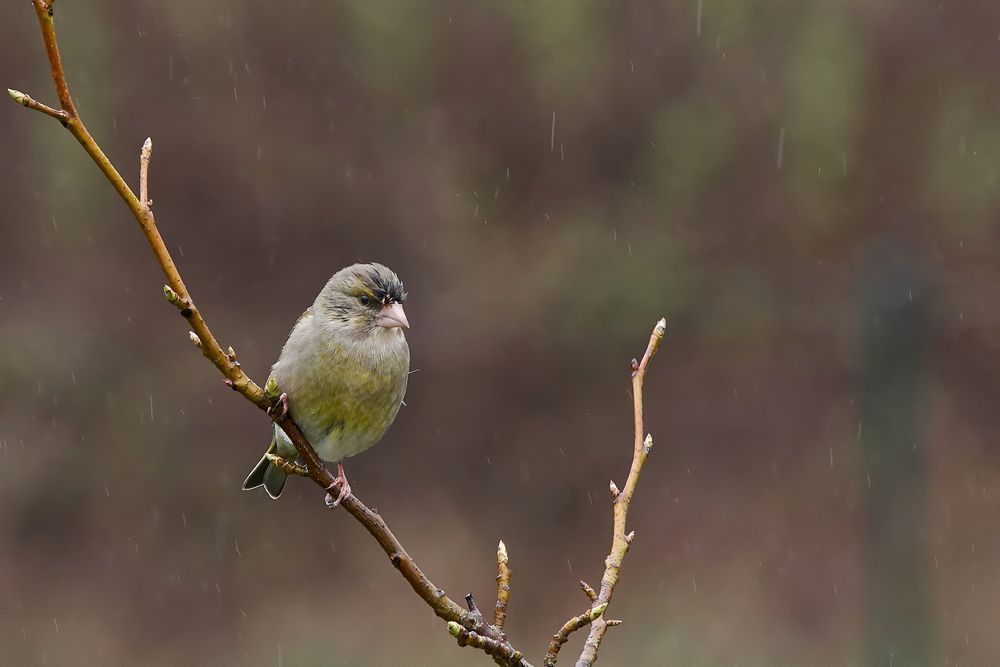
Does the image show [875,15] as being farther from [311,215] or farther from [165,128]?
[165,128]

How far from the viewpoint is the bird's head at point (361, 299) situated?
4047 millimetres

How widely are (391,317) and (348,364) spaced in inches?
7.8

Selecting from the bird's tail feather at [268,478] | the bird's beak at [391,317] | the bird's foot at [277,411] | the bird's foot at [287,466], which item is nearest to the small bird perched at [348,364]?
the bird's beak at [391,317]

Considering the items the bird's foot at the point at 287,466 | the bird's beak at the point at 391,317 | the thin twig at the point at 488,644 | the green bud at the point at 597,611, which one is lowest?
the thin twig at the point at 488,644

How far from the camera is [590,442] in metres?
12.2

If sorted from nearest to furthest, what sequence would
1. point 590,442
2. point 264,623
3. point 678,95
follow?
1. point 264,623
2. point 590,442
3. point 678,95

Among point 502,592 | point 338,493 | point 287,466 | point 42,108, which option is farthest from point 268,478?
point 42,108

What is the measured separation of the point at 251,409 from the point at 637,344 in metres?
3.73

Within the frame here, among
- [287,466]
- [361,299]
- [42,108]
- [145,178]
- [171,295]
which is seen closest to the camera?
[42,108]

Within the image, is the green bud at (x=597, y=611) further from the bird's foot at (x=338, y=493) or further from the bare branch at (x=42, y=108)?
the bare branch at (x=42, y=108)

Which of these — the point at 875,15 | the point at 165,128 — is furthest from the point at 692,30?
the point at 165,128

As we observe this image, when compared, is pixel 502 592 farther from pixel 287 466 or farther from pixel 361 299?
pixel 361 299

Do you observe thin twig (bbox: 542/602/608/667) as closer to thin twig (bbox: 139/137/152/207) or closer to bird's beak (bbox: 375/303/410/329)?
thin twig (bbox: 139/137/152/207)

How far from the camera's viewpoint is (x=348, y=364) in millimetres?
3963
